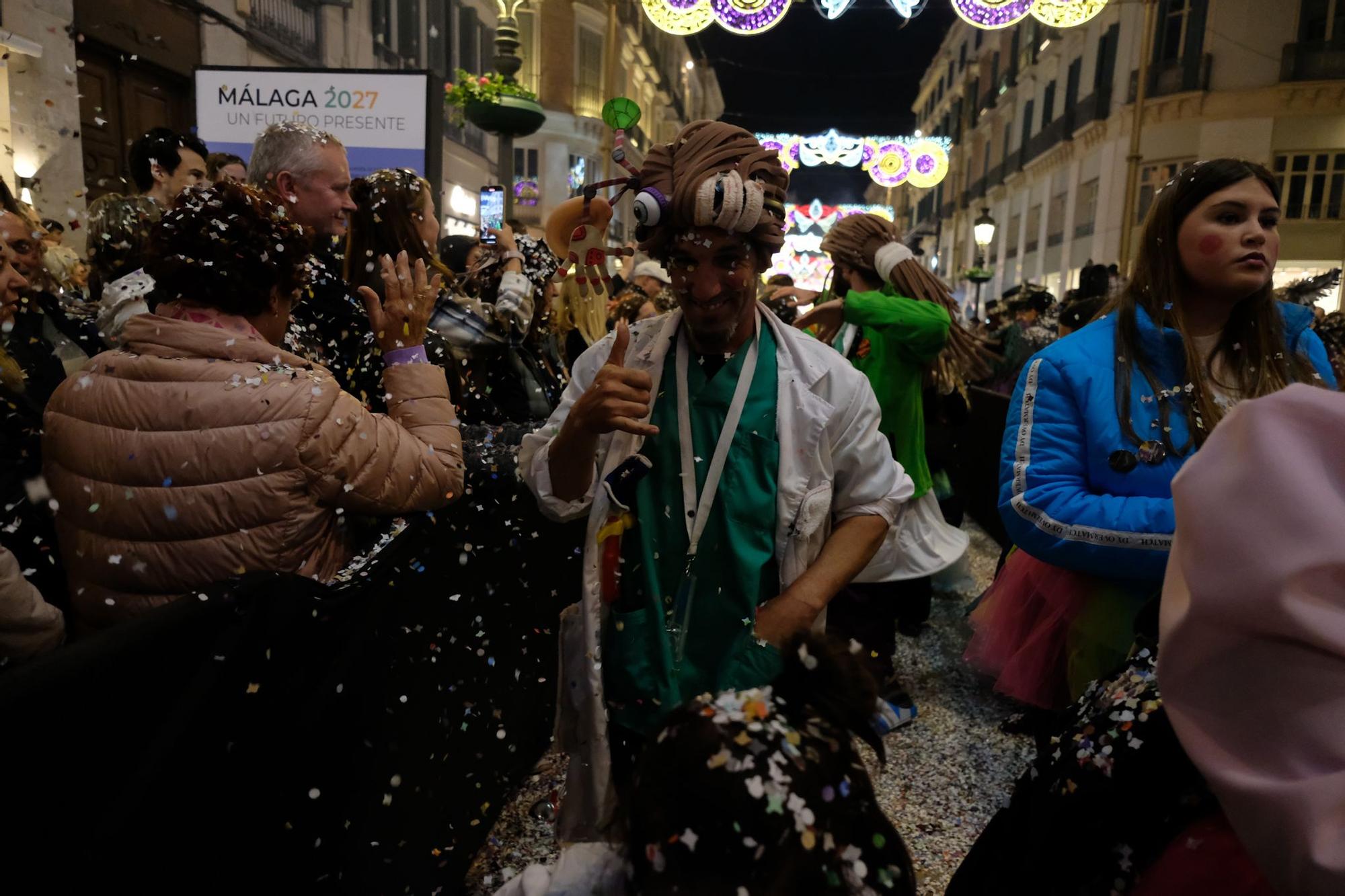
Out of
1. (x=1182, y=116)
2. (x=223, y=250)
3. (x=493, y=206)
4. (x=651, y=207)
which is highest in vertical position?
(x=1182, y=116)

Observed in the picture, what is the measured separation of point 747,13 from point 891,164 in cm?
994

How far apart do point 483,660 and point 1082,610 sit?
66.5 inches

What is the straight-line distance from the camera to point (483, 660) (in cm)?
238

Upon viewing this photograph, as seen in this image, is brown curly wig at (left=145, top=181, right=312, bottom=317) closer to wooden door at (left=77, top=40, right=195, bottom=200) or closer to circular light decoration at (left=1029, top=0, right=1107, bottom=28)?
wooden door at (left=77, top=40, right=195, bottom=200)

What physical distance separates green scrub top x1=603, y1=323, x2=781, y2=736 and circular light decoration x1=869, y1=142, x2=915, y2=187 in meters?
16.1

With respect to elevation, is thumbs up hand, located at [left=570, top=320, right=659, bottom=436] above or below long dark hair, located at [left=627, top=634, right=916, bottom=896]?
above

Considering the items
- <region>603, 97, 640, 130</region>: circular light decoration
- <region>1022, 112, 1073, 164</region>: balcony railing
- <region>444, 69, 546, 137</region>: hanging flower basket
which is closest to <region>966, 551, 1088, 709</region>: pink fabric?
<region>603, 97, 640, 130</region>: circular light decoration

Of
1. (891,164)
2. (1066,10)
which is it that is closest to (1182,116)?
(891,164)

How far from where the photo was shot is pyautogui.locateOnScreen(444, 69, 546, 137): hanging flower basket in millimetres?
5746

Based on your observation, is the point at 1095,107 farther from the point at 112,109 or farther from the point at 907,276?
the point at 112,109

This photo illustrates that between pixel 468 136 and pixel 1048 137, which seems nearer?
pixel 468 136

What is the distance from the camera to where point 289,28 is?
10.5 m

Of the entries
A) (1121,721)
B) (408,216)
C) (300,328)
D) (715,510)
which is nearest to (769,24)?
(408,216)

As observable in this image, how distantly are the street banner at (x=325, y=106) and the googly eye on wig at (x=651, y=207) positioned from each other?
4.22 meters
